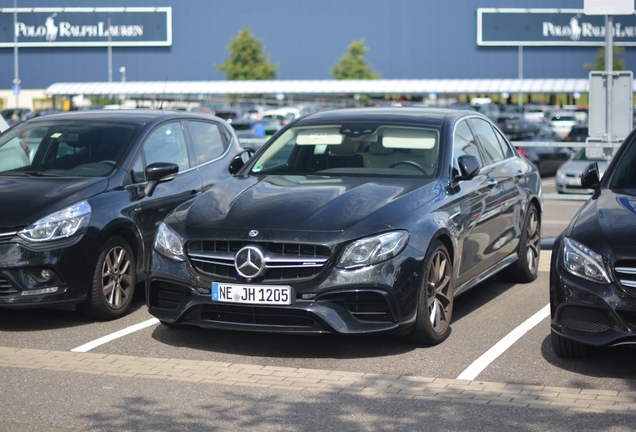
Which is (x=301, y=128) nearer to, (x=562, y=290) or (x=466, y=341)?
(x=466, y=341)

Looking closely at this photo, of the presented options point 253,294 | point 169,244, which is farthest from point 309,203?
point 169,244

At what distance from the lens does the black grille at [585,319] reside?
5.29 meters

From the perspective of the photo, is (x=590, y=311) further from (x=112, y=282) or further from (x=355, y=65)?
(x=355, y=65)

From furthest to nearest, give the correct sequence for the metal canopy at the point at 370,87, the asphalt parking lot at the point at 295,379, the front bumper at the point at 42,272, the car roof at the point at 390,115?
the metal canopy at the point at 370,87 → the car roof at the point at 390,115 → the front bumper at the point at 42,272 → the asphalt parking lot at the point at 295,379

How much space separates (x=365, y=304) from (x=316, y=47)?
81679 mm

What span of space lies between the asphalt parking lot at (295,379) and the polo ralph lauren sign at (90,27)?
268ft

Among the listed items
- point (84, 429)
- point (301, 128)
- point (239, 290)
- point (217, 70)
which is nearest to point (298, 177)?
point (301, 128)

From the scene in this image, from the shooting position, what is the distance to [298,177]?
273 inches

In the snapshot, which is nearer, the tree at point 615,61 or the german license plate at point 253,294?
the german license plate at point 253,294

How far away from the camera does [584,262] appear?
17.7 ft

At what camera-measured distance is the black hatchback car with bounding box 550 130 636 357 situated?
5.21m

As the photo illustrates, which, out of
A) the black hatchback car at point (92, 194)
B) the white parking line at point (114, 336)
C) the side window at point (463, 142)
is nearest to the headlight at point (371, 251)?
the side window at point (463, 142)

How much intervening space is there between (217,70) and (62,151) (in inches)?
3123

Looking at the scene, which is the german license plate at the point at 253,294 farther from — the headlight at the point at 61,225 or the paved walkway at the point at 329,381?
the headlight at the point at 61,225
